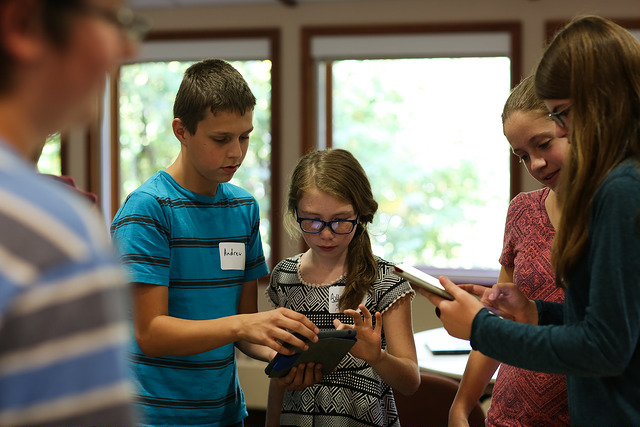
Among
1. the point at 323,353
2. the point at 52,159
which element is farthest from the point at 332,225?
the point at 52,159

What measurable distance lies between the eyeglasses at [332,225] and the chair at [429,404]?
0.85 meters

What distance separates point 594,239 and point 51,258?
0.88 metres

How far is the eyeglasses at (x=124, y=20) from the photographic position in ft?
1.71

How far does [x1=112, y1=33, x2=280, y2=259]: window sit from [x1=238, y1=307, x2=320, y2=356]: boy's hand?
3.27 m

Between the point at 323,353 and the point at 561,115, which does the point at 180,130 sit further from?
the point at 561,115

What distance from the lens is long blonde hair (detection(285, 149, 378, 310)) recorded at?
1.84 metres

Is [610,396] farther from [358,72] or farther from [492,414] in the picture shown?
[358,72]

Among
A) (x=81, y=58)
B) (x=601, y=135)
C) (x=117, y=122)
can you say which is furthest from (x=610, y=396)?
(x=117, y=122)

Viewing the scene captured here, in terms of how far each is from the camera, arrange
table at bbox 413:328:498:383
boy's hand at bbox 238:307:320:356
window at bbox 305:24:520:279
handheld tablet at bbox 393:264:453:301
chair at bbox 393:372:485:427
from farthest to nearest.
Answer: window at bbox 305:24:520:279 < table at bbox 413:328:498:383 < chair at bbox 393:372:485:427 < boy's hand at bbox 238:307:320:356 < handheld tablet at bbox 393:264:453:301

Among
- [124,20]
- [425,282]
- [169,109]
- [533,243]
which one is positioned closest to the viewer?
[124,20]

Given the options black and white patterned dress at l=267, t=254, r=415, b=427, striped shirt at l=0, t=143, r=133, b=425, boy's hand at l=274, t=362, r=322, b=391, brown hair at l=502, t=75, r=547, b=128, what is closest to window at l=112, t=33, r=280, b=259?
black and white patterned dress at l=267, t=254, r=415, b=427

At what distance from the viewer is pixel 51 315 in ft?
1.47

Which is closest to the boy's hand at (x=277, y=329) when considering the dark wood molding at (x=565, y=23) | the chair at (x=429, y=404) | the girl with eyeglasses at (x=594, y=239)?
the girl with eyeglasses at (x=594, y=239)

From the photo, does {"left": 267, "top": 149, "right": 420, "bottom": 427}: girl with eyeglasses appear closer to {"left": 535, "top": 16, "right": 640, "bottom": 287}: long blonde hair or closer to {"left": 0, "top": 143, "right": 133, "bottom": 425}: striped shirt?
{"left": 535, "top": 16, "right": 640, "bottom": 287}: long blonde hair
